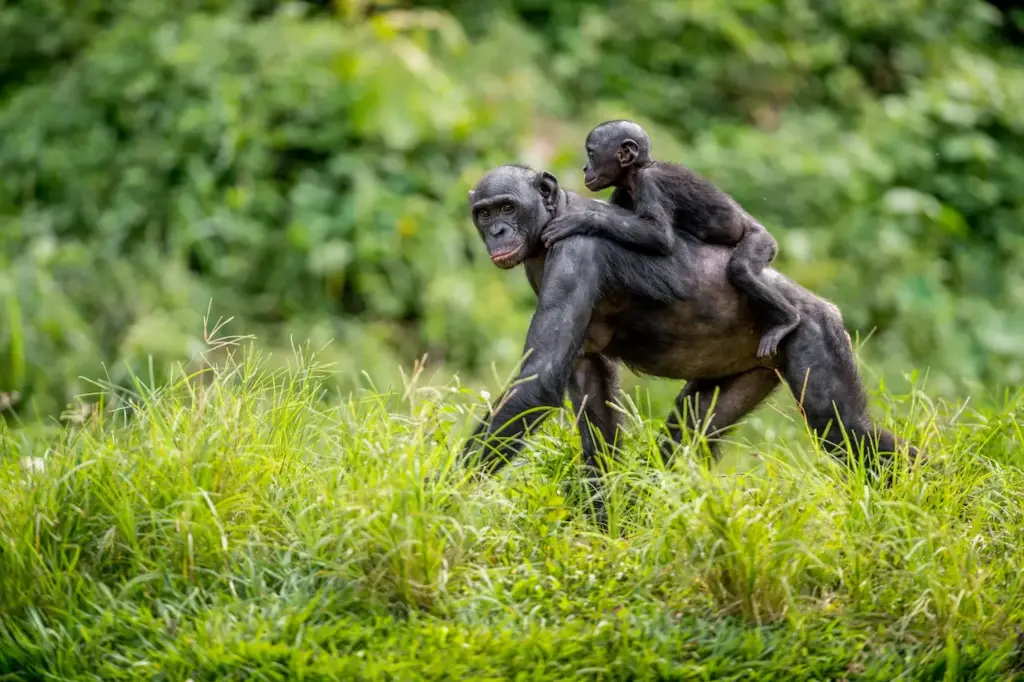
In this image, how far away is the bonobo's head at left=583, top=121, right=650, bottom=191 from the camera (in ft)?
16.9

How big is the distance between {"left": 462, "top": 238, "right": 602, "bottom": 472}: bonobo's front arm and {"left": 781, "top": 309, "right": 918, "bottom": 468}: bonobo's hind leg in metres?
0.88

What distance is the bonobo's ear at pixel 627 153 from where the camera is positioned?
5.14 m

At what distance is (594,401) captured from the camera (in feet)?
18.2

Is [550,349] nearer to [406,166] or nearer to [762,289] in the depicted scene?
[762,289]

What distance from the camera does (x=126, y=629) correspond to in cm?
430

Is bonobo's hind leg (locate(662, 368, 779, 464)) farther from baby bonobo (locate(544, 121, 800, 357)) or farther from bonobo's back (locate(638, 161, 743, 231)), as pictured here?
bonobo's back (locate(638, 161, 743, 231))

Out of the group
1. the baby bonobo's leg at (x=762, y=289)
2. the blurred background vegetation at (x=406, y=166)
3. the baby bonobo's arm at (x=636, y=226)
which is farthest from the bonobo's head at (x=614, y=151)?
the blurred background vegetation at (x=406, y=166)

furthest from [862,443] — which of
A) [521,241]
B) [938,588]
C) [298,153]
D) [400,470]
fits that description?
[298,153]

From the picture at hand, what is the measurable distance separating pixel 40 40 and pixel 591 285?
9205 millimetres

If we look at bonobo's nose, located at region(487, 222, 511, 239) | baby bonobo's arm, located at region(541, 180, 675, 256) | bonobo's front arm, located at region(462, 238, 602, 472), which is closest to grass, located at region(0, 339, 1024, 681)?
bonobo's front arm, located at region(462, 238, 602, 472)

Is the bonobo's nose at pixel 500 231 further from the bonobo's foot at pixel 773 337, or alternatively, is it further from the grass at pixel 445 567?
the bonobo's foot at pixel 773 337

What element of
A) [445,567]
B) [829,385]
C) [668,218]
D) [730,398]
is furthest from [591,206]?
[445,567]

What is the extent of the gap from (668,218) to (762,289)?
1.53 ft

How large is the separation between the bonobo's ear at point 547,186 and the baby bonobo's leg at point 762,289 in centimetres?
77
